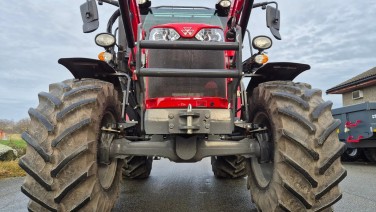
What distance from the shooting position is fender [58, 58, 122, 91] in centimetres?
362

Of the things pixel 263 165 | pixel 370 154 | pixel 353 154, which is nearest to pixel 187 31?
pixel 263 165

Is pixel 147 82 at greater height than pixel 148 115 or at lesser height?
greater

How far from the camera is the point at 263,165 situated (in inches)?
159

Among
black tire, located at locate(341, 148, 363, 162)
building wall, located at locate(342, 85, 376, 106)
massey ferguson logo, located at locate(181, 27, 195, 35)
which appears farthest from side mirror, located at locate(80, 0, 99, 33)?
building wall, located at locate(342, 85, 376, 106)

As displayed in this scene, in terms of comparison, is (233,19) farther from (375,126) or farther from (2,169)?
(375,126)

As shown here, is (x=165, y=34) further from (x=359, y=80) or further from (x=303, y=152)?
(x=359, y=80)

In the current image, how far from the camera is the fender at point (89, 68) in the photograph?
3625mm

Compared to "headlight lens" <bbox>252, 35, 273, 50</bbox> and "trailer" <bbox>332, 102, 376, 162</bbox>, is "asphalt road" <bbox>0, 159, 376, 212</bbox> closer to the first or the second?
"headlight lens" <bbox>252, 35, 273, 50</bbox>

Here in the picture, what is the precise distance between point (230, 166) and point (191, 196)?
146 centimetres

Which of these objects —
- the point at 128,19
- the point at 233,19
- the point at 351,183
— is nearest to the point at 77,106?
the point at 128,19

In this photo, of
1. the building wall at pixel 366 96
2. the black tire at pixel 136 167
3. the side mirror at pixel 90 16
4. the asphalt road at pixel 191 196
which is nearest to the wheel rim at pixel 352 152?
the asphalt road at pixel 191 196

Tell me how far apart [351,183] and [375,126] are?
442cm

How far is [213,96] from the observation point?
4039 mm

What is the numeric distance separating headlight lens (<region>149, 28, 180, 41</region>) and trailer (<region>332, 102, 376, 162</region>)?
8.58m
